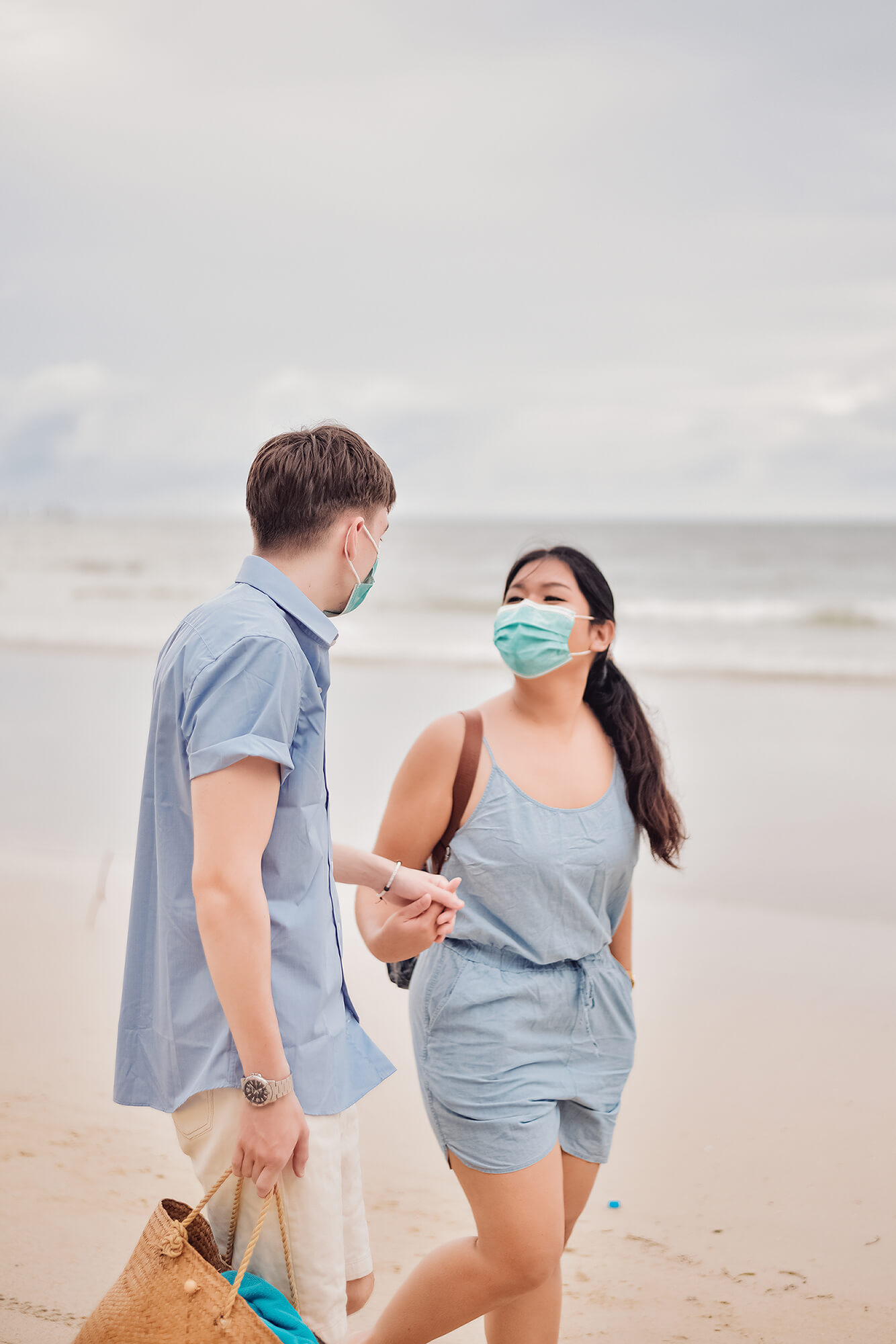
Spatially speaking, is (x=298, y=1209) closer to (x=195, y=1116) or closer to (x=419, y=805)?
(x=195, y=1116)

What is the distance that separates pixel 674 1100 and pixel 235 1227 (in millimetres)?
3026

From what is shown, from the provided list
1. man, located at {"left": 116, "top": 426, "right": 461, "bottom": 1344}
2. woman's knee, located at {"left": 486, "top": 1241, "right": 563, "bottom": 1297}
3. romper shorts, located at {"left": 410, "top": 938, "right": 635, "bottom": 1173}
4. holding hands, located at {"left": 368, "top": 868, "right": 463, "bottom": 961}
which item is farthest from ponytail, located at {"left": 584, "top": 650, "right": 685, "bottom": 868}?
man, located at {"left": 116, "top": 426, "right": 461, "bottom": 1344}

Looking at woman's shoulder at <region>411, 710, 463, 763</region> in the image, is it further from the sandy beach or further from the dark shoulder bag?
the sandy beach

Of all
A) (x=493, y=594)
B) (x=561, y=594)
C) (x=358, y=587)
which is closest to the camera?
(x=358, y=587)

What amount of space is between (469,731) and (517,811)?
228 millimetres

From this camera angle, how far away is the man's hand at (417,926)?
2.10m

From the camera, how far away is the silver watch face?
163 cm

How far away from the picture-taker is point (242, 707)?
1.62m

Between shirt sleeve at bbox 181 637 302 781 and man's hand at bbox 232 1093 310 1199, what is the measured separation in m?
0.50

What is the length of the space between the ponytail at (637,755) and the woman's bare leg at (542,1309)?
78cm

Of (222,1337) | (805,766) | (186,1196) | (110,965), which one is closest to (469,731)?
(222,1337)

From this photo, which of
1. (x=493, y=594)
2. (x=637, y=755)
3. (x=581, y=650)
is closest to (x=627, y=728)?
(x=637, y=755)

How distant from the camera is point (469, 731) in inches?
104

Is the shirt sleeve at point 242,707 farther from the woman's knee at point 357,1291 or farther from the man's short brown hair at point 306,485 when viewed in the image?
the woman's knee at point 357,1291
